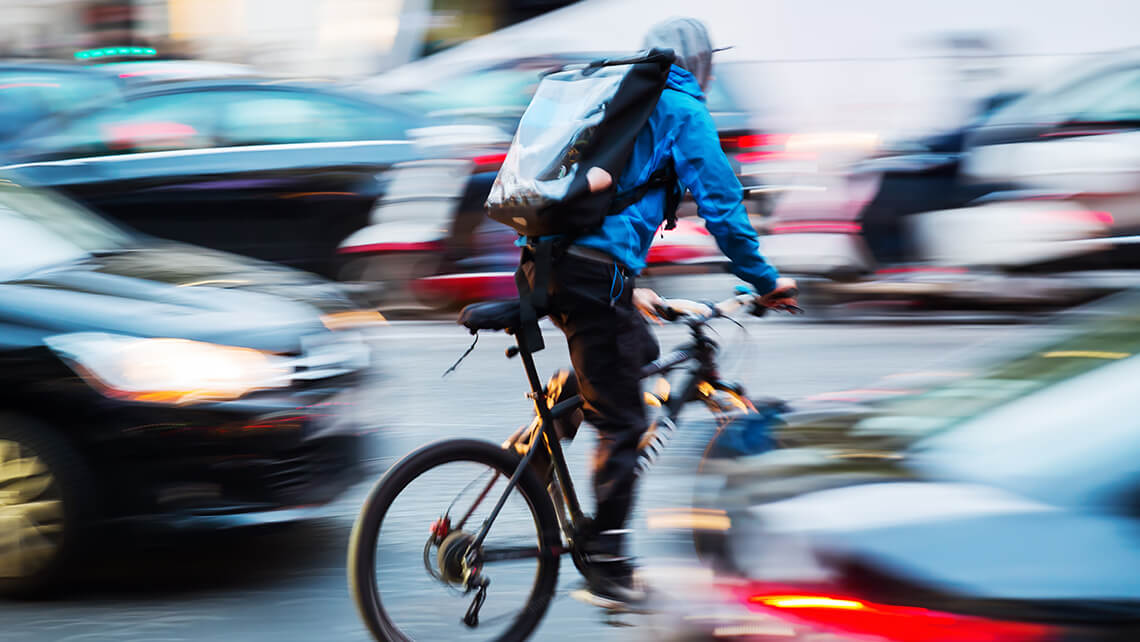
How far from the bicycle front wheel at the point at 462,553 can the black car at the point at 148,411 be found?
99cm

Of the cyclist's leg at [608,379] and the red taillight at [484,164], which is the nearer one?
the cyclist's leg at [608,379]

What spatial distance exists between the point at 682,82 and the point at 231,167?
6029 millimetres

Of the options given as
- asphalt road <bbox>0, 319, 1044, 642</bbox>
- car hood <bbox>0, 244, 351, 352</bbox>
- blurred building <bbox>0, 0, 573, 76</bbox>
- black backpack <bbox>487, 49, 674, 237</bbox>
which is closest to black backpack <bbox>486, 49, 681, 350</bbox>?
black backpack <bbox>487, 49, 674, 237</bbox>

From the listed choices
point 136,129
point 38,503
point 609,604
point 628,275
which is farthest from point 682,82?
point 136,129

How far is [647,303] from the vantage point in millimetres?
4070

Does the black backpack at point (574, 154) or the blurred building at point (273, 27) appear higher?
the black backpack at point (574, 154)

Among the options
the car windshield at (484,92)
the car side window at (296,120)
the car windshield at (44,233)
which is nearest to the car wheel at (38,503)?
the car windshield at (44,233)

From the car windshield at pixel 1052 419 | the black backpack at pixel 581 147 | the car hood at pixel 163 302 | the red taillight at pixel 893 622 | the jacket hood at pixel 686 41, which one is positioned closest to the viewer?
the red taillight at pixel 893 622

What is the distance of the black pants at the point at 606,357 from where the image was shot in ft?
12.9

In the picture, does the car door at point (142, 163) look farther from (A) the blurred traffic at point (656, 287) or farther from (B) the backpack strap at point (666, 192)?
(B) the backpack strap at point (666, 192)

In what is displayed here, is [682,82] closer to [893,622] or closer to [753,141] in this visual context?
[893,622]

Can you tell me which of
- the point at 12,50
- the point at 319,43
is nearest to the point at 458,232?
the point at 319,43

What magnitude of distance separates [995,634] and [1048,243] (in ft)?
23.0

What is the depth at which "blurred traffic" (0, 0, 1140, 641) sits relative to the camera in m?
2.66
